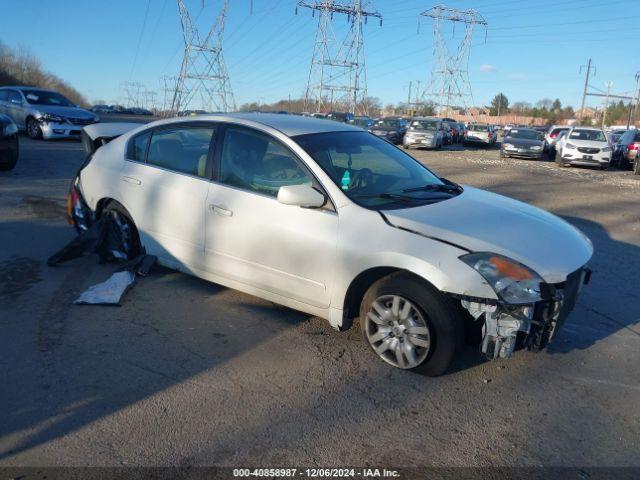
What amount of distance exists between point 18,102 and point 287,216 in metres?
17.0

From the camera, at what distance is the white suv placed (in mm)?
19141

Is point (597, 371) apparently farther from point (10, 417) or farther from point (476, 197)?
point (10, 417)

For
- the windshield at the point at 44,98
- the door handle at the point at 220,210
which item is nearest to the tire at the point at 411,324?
the door handle at the point at 220,210

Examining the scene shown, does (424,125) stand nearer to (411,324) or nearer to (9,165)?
(9,165)

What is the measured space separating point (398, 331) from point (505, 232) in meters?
0.99

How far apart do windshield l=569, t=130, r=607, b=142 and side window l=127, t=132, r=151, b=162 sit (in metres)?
19.0

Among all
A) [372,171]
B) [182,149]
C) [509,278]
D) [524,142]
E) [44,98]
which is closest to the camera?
[509,278]

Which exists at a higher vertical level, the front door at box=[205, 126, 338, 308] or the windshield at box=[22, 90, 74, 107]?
the windshield at box=[22, 90, 74, 107]

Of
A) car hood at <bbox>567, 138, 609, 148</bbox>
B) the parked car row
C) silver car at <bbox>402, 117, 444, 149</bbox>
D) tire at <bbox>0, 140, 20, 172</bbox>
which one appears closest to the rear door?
the parked car row

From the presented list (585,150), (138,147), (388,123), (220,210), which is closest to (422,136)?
(388,123)

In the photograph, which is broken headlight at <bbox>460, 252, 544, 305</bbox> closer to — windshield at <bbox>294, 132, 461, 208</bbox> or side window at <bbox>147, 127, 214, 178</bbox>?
windshield at <bbox>294, 132, 461, 208</bbox>

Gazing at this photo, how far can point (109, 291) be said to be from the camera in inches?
184

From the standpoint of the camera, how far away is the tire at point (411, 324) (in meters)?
3.37

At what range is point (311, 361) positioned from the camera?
3746 mm
